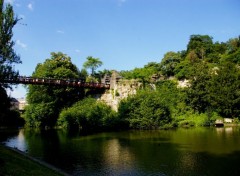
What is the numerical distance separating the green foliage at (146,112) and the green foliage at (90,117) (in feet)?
8.56

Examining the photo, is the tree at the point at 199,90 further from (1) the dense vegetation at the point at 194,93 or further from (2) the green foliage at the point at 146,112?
(2) the green foliage at the point at 146,112

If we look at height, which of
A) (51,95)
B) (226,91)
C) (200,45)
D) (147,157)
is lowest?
(147,157)

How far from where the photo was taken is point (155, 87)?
62.0 meters

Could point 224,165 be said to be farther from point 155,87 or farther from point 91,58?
point 91,58

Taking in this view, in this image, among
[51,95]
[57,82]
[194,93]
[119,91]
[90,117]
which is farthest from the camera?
[51,95]

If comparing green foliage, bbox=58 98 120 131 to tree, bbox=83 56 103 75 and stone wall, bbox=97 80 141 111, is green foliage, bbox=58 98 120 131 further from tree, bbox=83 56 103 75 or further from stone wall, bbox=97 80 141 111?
tree, bbox=83 56 103 75

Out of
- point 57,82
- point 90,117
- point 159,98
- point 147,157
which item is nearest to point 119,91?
point 159,98

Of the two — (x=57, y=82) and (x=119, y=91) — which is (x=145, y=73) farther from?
(x=57, y=82)

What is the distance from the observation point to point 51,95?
6303 centimetres

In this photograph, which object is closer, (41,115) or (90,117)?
(90,117)

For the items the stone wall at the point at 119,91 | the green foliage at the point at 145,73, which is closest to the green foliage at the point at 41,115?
the stone wall at the point at 119,91

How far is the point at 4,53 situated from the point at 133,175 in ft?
38.7

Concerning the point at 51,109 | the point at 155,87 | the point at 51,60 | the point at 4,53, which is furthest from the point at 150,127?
the point at 4,53

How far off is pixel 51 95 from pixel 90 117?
42.8ft
